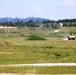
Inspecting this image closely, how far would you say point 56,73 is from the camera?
2323 centimetres

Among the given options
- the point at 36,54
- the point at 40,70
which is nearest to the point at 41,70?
the point at 40,70

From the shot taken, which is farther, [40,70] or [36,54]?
[36,54]

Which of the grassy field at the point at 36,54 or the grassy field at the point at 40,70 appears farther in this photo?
the grassy field at the point at 36,54

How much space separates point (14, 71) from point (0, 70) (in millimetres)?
1180

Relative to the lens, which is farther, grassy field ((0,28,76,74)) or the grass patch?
grassy field ((0,28,76,74))

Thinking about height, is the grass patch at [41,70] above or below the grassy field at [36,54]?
above

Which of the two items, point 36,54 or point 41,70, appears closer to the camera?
point 41,70

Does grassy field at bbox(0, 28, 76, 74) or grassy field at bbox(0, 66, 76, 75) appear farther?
grassy field at bbox(0, 28, 76, 74)

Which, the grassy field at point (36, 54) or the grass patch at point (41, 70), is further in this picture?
the grassy field at point (36, 54)

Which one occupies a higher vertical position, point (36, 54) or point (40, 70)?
point (40, 70)

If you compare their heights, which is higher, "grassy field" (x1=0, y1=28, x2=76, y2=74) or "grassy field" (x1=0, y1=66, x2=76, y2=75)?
"grassy field" (x1=0, y1=66, x2=76, y2=75)

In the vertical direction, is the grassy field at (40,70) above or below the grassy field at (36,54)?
above

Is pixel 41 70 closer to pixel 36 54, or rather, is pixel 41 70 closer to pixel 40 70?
pixel 40 70

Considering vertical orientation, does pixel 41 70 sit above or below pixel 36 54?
above
